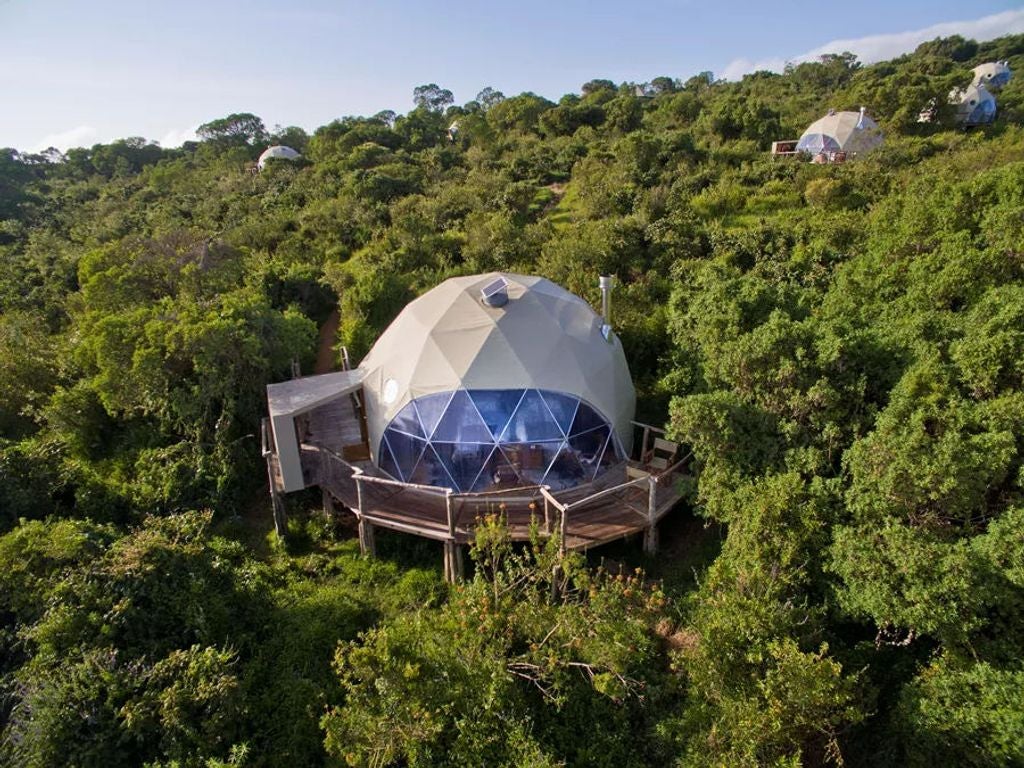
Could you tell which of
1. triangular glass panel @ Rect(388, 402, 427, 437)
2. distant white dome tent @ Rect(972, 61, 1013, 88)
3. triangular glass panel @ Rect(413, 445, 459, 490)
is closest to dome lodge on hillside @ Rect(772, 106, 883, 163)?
triangular glass panel @ Rect(388, 402, 427, 437)

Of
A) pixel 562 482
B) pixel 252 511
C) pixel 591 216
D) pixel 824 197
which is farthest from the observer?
pixel 591 216

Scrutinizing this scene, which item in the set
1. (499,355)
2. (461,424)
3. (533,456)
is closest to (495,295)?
(499,355)

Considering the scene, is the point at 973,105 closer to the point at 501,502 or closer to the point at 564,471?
the point at 564,471

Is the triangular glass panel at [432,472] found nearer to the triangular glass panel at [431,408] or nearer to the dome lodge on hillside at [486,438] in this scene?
the dome lodge on hillside at [486,438]

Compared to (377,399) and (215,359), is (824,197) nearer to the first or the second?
(377,399)

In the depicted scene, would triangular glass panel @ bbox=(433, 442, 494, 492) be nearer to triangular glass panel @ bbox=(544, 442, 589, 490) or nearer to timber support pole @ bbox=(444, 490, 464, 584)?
timber support pole @ bbox=(444, 490, 464, 584)

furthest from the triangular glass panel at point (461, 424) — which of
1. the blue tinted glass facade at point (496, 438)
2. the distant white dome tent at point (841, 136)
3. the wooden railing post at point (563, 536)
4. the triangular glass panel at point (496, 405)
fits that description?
the distant white dome tent at point (841, 136)

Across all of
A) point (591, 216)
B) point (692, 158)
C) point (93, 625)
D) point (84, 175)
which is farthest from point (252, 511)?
point (84, 175)
